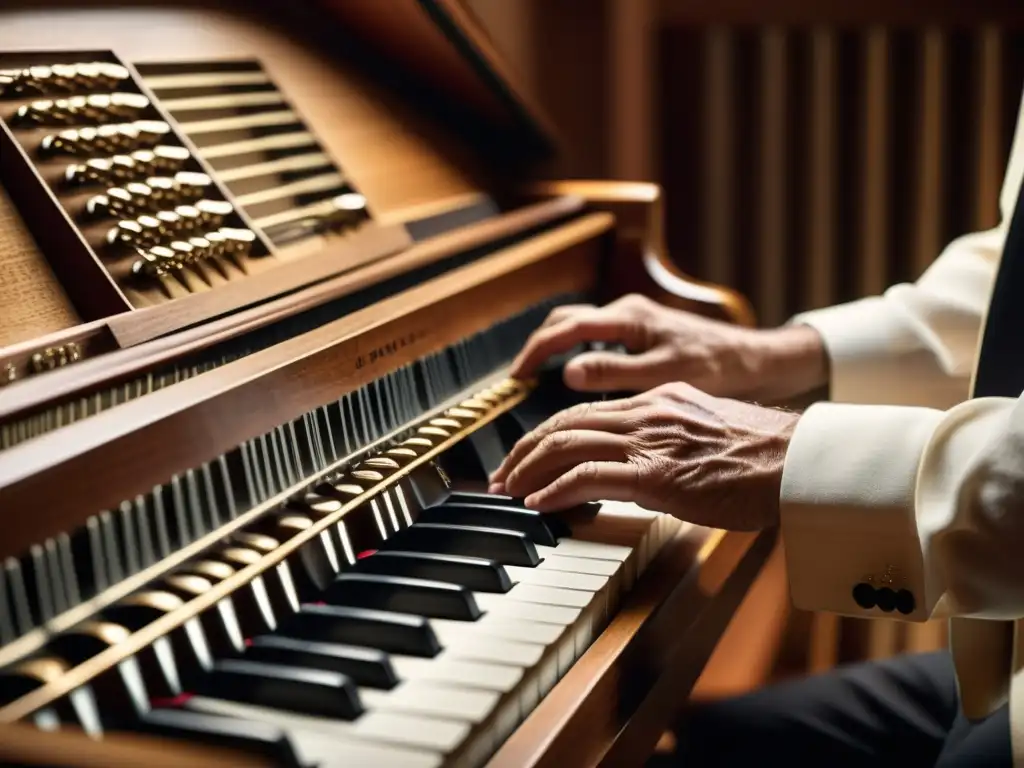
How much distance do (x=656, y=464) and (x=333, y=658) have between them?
1.11ft

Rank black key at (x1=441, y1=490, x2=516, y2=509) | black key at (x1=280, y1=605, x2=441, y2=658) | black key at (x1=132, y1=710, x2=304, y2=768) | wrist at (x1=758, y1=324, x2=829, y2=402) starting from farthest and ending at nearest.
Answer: wrist at (x1=758, y1=324, x2=829, y2=402)
black key at (x1=441, y1=490, x2=516, y2=509)
black key at (x1=280, y1=605, x2=441, y2=658)
black key at (x1=132, y1=710, x2=304, y2=768)

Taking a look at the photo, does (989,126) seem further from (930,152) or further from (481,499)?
(481,499)

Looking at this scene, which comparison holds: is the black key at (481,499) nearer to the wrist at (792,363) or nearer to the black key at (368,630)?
the black key at (368,630)

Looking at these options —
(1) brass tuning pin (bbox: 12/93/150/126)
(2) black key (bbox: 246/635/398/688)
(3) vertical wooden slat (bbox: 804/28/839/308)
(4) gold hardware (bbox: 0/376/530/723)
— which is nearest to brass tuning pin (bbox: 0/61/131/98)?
(1) brass tuning pin (bbox: 12/93/150/126)

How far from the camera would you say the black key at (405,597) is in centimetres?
79

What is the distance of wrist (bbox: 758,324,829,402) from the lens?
1.36 m

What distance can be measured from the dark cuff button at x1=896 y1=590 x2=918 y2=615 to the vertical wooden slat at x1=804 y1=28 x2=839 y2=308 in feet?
4.57

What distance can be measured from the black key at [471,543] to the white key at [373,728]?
0.75 feet

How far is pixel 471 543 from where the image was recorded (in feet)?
2.89

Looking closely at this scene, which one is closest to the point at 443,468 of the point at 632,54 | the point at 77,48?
the point at 77,48

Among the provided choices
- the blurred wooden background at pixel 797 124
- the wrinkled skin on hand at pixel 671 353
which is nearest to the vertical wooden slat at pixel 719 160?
the blurred wooden background at pixel 797 124

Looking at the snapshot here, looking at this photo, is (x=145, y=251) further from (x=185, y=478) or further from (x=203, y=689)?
(x=203, y=689)

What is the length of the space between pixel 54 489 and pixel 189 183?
48cm

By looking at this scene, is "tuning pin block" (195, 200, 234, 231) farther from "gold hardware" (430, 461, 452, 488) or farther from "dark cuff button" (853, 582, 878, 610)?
"dark cuff button" (853, 582, 878, 610)
